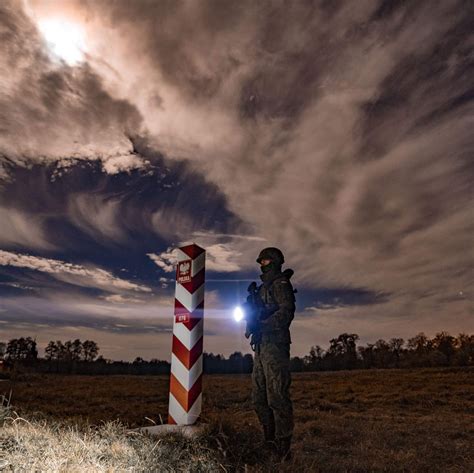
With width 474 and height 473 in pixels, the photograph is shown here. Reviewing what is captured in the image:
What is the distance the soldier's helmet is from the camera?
547 cm

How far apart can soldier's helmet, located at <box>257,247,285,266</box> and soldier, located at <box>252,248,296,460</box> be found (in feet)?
0.67

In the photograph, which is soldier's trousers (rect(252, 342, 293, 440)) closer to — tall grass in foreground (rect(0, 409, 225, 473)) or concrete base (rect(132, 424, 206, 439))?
concrete base (rect(132, 424, 206, 439))

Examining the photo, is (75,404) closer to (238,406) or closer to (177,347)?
(238,406)

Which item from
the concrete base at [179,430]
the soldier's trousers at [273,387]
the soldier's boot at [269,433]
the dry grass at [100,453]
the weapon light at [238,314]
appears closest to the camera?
the dry grass at [100,453]

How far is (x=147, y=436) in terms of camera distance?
4.19 metres

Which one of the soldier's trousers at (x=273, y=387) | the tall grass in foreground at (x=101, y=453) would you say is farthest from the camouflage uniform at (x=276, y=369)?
the tall grass in foreground at (x=101, y=453)

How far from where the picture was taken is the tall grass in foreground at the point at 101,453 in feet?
9.10

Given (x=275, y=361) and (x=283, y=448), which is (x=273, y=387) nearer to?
(x=275, y=361)

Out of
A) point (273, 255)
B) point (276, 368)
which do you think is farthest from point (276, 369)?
point (273, 255)

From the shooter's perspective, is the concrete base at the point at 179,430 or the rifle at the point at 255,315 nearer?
the concrete base at the point at 179,430

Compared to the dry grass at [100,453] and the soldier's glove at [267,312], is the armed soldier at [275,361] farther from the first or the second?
the dry grass at [100,453]

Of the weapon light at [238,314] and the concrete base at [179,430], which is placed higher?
the weapon light at [238,314]

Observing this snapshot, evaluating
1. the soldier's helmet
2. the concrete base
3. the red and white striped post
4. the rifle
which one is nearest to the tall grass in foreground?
the concrete base

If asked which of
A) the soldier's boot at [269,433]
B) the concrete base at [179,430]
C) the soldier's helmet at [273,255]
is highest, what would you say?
the soldier's helmet at [273,255]
